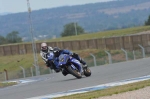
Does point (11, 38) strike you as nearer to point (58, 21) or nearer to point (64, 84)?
point (58, 21)

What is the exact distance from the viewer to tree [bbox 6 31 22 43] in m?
128

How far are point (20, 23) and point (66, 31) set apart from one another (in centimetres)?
1359

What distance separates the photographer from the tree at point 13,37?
12845 cm

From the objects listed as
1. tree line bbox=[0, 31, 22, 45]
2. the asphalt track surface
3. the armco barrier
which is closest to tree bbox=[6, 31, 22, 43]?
tree line bbox=[0, 31, 22, 45]

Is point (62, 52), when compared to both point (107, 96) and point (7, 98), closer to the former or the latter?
point (7, 98)

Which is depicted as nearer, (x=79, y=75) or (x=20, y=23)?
(x=79, y=75)

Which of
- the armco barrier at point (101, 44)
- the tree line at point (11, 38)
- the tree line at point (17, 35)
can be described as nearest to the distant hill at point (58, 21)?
the tree line at point (11, 38)

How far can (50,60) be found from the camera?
906 inches

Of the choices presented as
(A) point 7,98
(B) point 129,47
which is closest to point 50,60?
(A) point 7,98

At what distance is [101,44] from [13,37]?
206 feet

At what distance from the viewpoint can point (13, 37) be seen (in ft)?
435

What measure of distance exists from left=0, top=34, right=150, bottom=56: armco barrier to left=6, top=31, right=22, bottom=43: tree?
37.0 metres

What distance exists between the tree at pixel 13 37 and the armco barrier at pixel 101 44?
37.0 m

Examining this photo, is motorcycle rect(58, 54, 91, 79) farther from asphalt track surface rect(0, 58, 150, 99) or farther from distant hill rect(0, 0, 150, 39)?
distant hill rect(0, 0, 150, 39)
